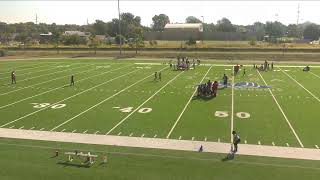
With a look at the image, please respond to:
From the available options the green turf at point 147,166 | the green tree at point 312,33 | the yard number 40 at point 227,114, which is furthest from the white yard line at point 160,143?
the green tree at point 312,33

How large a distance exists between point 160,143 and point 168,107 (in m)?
7.70

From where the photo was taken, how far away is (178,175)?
552 inches

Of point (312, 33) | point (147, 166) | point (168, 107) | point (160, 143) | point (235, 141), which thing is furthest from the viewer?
point (312, 33)

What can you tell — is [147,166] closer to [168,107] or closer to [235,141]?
[235,141]

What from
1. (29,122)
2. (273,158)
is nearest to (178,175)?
(273,158)

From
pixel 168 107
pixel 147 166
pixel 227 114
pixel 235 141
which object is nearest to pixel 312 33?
pixel 168 107

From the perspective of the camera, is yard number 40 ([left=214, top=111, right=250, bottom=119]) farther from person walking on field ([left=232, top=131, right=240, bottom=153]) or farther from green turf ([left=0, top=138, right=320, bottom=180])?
green turf ([left=0, top=138, right=320, bottom=180])

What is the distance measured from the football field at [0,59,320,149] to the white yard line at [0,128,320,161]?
2.06 feet

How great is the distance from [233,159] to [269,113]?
8.77 meters

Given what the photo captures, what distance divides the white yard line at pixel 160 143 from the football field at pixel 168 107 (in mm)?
627

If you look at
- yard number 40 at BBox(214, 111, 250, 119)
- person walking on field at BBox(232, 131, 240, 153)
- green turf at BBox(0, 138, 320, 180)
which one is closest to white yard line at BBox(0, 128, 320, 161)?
person walking on field at BBox(232, 131, 240, 153)

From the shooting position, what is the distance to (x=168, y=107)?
82.8 feet

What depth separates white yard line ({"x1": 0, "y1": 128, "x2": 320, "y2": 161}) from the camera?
643 inches

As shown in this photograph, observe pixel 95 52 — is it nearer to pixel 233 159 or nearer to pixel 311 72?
pixel 311 72
